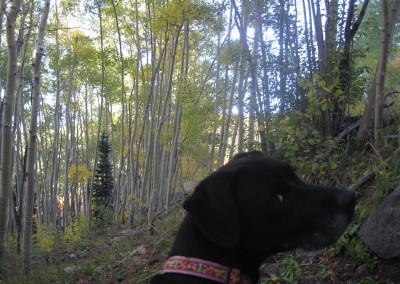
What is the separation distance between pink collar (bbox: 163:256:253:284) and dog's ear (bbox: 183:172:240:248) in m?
0.12

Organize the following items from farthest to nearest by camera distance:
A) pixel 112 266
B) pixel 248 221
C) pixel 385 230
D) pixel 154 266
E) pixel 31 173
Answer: pixel 112 266, pixel 31 173, pixel 154 266, pixel 385 230, pixel 248 221

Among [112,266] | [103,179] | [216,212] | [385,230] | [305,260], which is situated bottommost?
[112,266]

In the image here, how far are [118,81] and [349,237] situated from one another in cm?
1162

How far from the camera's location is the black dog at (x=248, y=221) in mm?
1464

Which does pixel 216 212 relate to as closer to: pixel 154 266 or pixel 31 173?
pixel 154 266

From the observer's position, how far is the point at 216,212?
145cm

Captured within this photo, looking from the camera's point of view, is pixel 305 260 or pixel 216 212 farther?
pixel 305 260

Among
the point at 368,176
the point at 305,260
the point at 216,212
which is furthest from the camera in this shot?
the point at 368,176

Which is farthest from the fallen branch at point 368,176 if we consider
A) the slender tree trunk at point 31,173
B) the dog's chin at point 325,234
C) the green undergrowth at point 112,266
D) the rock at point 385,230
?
the slender tree trunk at point 31,173

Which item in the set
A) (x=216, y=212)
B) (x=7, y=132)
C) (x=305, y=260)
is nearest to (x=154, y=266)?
(x=305, y=260)

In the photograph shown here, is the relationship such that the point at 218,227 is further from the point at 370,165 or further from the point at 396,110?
the point at 396,110

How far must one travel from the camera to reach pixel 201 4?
313 inches

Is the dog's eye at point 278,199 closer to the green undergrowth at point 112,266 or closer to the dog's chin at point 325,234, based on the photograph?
the dog's chin at point 325,234

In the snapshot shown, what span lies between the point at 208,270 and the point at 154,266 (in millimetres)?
3790
